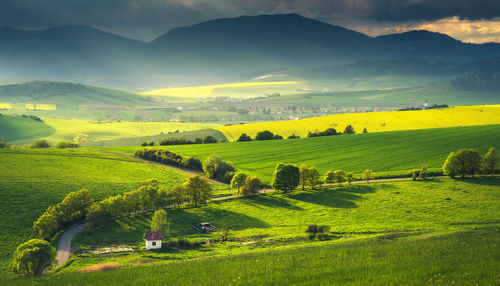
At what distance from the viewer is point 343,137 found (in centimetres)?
14675

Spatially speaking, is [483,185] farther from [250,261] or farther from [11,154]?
[11,154]

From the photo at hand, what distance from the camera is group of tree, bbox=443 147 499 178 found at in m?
87.1

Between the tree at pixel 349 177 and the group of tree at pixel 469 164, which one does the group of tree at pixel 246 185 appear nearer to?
the tree at pixel 349 177

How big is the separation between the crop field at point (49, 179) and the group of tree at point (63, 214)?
3430 mm

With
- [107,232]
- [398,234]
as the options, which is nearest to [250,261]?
[398,234]

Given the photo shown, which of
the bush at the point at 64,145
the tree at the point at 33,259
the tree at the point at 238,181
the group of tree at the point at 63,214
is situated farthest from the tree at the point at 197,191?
the bush at the point at 64,145

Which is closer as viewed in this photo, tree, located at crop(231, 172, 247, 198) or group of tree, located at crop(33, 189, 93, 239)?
group of tree, located at crop(33, 189, 93, 239)

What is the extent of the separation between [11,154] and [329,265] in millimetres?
118173

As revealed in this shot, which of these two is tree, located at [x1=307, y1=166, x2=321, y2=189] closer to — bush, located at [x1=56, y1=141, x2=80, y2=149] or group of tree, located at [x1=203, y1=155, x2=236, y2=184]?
group of tree, located at [x1=203, y1=155, x2=236, y2=184]

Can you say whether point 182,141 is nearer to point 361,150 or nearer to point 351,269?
point 361,150

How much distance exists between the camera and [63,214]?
7081 centimetres

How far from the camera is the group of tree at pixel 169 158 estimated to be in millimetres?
118250

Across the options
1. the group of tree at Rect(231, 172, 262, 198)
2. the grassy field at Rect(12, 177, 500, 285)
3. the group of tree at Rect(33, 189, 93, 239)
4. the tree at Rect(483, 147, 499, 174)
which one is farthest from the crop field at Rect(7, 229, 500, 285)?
the tree at Rect(483, 147, 499, 174)

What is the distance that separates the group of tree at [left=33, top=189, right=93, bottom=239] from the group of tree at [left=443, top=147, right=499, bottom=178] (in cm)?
8493
